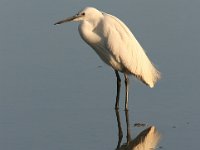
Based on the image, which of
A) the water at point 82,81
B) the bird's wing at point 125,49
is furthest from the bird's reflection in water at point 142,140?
the bird's wing at point 125,49

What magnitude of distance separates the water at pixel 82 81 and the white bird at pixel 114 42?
355 millimetres

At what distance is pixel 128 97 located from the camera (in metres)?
9.52

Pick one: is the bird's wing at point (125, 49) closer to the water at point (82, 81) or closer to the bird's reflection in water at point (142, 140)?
the water at point (82, 81)

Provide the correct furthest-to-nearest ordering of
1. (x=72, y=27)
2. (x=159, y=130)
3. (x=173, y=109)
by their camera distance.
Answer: (x=72, y=27), (x=173, y=109), (x=159, y=130)

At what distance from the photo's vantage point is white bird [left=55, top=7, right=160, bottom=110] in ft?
30.1

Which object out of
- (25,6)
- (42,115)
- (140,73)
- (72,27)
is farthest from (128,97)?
(25,6)

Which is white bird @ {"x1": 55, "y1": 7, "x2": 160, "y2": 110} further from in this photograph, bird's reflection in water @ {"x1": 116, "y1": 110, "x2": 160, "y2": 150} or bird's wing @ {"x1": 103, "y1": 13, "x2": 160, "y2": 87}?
bird's reflection in water @ {"x1": 116, "y1": 110, "x2": 160, "y2": 150}

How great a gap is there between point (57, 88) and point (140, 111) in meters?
1.27

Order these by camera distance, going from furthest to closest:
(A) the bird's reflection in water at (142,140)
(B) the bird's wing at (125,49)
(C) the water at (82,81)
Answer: (B) the bird's wing at (125,49) → (C) the water at (82,81) → (A) the bird's reflection in water at (142,140)

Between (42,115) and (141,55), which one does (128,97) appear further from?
(42,115)

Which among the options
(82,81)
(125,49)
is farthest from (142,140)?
(82,81)

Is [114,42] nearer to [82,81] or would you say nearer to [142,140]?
[82,81]

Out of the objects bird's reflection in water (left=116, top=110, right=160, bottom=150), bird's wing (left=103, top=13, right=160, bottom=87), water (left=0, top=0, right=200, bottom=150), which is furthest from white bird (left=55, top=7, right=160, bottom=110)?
bird's reflection in water (left=116, top=110, right=160, bottom=150)

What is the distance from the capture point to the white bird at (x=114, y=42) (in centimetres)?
916
